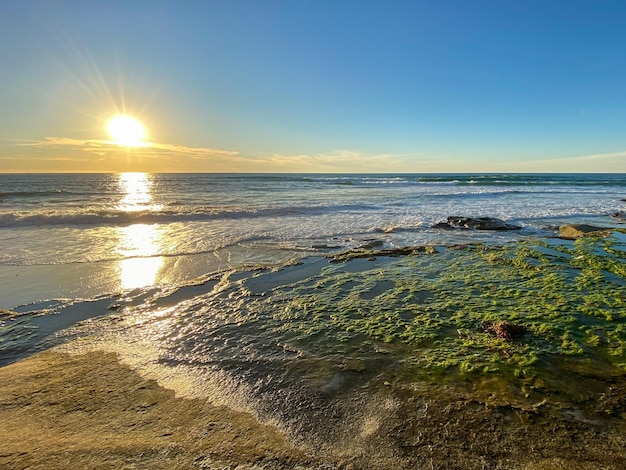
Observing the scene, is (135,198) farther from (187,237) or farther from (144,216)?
(187,237)

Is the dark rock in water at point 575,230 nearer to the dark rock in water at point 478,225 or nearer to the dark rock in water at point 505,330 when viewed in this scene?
the dark rock in water at point 478,225

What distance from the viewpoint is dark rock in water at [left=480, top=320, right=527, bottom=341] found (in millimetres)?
4864

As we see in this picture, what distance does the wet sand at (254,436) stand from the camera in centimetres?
275

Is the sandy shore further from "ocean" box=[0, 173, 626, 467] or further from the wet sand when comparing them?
"ocean" box=[0, 173, 626, 467]

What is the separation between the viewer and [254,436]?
9.96ft

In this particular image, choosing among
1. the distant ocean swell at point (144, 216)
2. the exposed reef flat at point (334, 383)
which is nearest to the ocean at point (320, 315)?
the exposed reef flat at point (334, 383)

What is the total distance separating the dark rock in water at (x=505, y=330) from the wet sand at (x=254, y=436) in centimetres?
171

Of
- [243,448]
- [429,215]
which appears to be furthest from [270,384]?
[429,215]

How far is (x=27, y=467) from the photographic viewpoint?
269cm

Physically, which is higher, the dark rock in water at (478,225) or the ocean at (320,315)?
the dark rock in water at (478,225)

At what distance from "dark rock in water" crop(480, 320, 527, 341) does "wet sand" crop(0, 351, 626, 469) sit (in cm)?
171

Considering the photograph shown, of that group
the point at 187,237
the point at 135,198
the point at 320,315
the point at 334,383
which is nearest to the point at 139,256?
the point at 187,237

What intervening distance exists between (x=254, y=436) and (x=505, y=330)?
3.96m

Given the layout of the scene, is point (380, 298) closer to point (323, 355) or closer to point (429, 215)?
point (323, 355)
